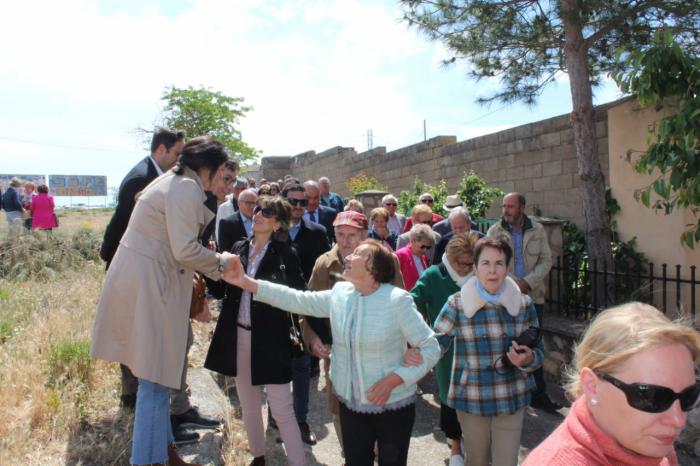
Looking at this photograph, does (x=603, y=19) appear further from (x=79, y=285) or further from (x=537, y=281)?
(x=79, y=285)

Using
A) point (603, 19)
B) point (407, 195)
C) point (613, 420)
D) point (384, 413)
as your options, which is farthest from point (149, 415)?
point (407, 195)

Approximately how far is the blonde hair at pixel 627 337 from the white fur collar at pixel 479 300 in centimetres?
163

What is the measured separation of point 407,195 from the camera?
485 inches

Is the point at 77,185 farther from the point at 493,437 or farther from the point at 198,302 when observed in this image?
the point at 493,437

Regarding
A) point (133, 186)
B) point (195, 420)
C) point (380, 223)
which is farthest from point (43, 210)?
point (195, 420)

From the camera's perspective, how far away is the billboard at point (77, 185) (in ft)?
278

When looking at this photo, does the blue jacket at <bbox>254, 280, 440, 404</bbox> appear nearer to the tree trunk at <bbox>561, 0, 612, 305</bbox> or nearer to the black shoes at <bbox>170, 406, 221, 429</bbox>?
the black shoes at <bbox>170, 406, 221, 429</bbox>

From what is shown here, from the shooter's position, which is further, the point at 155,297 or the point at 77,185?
the point at 77,185

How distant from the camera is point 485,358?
3289 millimetres

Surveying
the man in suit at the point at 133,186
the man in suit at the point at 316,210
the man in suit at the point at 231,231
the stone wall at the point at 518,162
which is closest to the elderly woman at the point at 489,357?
the man in suit at the point at 133,186

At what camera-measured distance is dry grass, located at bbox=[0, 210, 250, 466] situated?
347cm

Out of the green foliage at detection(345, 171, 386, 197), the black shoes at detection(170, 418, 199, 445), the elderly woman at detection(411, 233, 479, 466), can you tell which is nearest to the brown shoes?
the black shoes at detection(170, 418, 199, 445)

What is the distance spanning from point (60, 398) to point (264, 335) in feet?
5.21

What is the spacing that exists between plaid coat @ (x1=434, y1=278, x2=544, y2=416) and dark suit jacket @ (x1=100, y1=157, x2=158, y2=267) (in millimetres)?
2249
